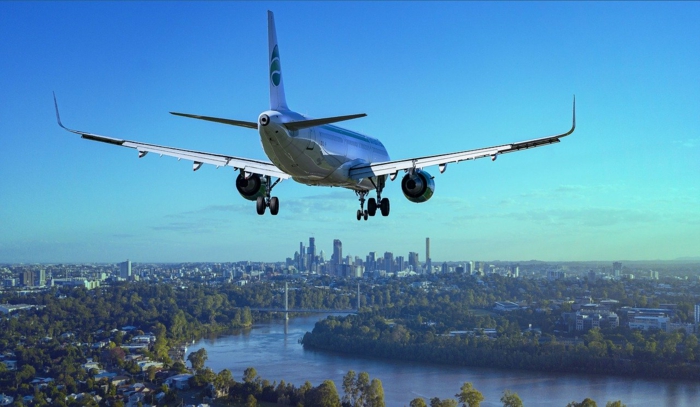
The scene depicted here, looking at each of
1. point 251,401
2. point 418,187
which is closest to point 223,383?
point 251,401

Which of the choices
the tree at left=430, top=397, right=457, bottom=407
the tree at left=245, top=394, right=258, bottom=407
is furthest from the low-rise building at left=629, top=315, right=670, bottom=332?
the tree at left=245, top=394, right=258, bottom=407

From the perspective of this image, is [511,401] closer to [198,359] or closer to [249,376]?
[249,376]

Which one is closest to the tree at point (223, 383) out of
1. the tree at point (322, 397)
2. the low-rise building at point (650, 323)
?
the tree at point (322, 397)

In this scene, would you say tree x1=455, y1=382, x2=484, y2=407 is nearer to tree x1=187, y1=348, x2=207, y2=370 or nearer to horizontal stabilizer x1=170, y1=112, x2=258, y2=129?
tree x1=187, y1=348, x2=207, y2=370

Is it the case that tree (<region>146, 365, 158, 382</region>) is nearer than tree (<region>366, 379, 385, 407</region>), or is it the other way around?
tree (<region>366, 379, 385, 407</region>)

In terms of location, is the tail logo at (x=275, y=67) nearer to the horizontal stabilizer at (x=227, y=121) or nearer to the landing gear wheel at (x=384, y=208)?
the horizontal stabilizer at (x=227, y=121)
